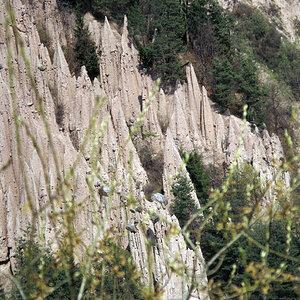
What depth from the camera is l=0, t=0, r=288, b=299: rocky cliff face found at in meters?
23.4

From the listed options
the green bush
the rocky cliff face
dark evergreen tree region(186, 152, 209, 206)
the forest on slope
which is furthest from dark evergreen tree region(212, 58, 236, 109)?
the green bush

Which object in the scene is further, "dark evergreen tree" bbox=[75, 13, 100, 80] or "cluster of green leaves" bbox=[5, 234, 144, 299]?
"dark evergreen tree" bbox=[75, 13, 100, 80]

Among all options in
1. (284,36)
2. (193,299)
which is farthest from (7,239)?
(284,36)

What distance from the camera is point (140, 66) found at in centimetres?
3322

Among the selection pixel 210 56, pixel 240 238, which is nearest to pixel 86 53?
pixel 210 56

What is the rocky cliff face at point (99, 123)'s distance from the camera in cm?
2338

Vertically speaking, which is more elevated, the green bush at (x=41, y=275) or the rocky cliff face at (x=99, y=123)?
the rocky cliff face at (x=99, y=123)

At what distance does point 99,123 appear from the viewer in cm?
2802

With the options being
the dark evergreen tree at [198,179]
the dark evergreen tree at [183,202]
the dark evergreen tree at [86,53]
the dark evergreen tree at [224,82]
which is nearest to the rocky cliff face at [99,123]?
the dark evergreen tree at [86,53]

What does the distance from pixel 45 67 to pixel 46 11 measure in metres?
7.01

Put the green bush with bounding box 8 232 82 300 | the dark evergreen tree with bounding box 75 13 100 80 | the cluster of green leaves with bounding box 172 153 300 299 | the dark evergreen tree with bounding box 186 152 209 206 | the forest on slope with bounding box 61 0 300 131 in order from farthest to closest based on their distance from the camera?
the forest on slope with bounding box 61 0 300 131
the dark evergreen tree with bounding box 75 13 100 80
the dark evergreen tree with bounding box 186 152 209 206
the cluster of green leaves with bounding box 172 153 300 299
the green bush with bounding box 8 232 82 300

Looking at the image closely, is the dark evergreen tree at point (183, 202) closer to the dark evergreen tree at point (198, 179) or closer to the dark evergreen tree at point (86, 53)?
the dark evergreen tree at point (198, 179)

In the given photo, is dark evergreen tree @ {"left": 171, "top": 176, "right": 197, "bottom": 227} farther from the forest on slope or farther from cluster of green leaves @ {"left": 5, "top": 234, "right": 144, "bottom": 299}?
the forest on slope

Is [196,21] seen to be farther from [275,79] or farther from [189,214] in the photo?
[189,214]
